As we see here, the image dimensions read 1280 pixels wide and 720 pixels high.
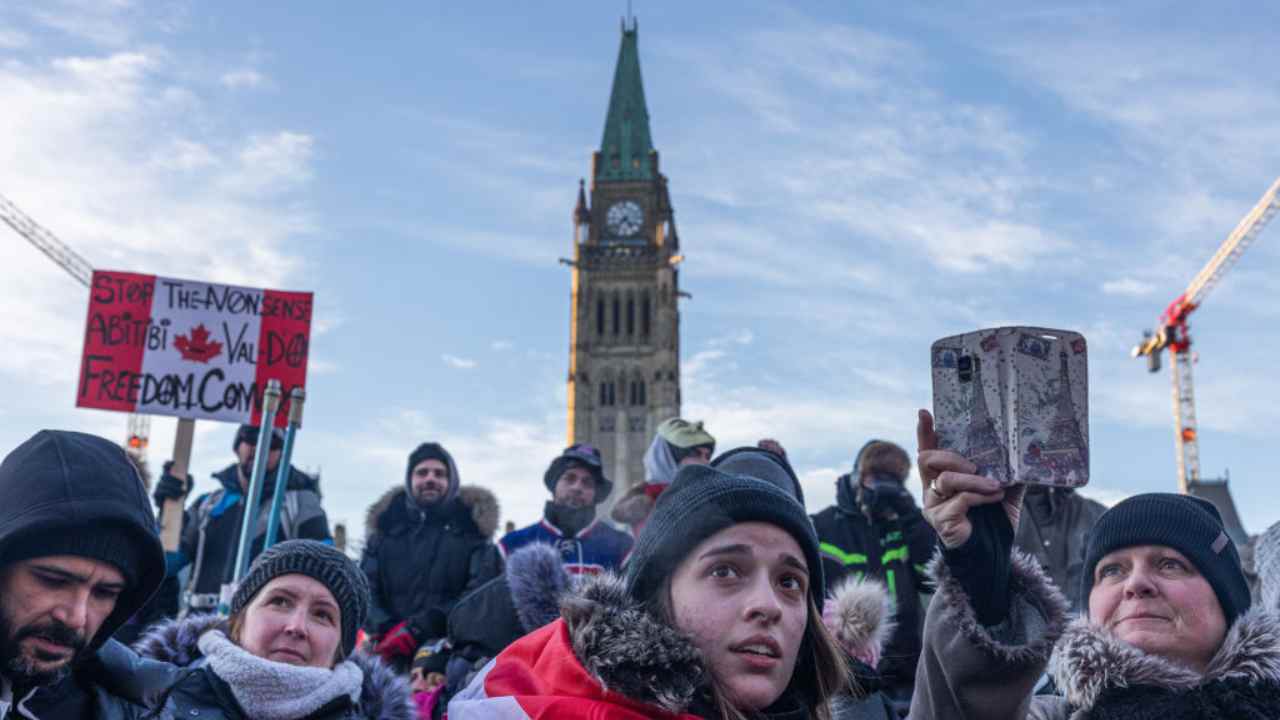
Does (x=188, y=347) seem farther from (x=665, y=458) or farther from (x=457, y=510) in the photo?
(x=665, y=458)

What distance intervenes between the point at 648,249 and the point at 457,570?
2489 inches

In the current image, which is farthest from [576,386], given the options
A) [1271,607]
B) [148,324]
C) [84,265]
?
[1271,607]

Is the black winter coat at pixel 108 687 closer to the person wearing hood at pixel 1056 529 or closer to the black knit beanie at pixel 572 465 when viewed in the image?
the black knit beanie at pixel 572 465

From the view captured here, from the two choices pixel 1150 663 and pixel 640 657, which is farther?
pixel 1150 663

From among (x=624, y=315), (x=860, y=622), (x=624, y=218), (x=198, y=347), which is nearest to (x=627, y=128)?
(x=624, y=218)

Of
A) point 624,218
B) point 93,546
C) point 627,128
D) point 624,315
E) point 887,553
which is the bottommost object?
point 93,546

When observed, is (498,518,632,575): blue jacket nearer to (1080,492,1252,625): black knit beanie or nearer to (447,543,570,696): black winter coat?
(447,543,570,696): black winter coat

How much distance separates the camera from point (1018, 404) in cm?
174

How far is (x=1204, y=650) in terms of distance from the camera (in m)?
2.38

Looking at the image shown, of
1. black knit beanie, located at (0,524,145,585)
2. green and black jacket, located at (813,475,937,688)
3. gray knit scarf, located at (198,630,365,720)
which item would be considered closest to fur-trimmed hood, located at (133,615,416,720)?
gray knit scarf, located at (198,630,365,720)

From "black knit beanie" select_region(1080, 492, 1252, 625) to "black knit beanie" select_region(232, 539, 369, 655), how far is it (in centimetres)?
218

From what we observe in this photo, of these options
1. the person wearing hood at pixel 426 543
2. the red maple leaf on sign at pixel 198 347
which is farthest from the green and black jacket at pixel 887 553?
the red maple leaf on sign at pixel 198 347

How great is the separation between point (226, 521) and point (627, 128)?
68825 millimetres

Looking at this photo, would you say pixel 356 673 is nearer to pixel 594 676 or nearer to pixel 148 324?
pixel 594 676
